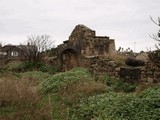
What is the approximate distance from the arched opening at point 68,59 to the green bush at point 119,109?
13502mm

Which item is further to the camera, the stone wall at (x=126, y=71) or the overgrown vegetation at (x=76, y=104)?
the stone wall at (x=126, y=71)

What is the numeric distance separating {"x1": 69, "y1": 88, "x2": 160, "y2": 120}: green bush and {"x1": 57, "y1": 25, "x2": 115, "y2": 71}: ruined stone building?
453 inches

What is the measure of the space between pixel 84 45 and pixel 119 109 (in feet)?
45.8

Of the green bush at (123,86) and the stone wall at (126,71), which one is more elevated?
the stone wall at (126,71)

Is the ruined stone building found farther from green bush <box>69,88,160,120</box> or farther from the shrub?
green bush <box>69,88,160,120</box>

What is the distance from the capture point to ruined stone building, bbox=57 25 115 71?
68.3 ft

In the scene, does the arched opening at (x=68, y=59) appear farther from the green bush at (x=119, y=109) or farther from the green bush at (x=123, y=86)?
the green bush at (x=119, y=109)

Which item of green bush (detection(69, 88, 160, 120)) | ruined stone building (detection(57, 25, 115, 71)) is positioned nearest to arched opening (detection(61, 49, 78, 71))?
ruined stone building (detection(57, 25, 115, 71))

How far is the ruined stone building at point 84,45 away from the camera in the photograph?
20.8 m

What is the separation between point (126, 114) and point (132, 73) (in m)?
6.31

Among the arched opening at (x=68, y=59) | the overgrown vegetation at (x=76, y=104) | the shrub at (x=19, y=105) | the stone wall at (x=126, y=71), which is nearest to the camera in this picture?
the overgrown vegetation at (x=76, y=104)

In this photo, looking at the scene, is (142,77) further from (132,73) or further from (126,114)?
(126,114)

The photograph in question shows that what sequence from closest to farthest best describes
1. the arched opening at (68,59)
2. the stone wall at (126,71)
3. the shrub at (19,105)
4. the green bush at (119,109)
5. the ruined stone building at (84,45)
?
the green bush at (119,109) → the shrub at (19,105) → the stone wall at (126,71) → the ruined stone building at (84,45) → the arched opening at (68,59)

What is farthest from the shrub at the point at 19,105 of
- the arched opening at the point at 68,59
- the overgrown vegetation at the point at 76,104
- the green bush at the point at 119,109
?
the arched opening at the point at 68,59
